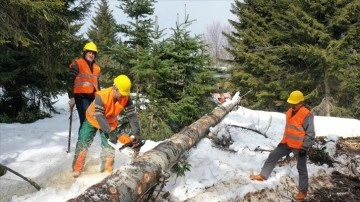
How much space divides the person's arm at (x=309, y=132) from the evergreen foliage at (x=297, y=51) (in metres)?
13.0

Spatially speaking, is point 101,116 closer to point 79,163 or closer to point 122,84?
point 122,84

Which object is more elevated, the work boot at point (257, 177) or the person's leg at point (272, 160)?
the person's leg at point (272, 160)

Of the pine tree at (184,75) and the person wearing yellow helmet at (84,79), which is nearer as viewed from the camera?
the person wearing yellow helmet at (84,79)

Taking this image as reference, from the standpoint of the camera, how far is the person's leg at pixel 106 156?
18.9 feet

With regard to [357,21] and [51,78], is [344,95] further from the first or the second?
[51,78]

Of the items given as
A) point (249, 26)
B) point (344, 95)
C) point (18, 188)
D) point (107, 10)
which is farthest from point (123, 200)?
point (107, 10)

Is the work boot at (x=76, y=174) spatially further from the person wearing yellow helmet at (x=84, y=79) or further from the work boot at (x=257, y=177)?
the work boot at (x=257, y=177)

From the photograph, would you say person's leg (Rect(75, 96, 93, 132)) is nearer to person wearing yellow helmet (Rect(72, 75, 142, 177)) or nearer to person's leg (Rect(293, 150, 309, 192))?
person wearing yellow helmet (Rect(72, 75, 142, 177))

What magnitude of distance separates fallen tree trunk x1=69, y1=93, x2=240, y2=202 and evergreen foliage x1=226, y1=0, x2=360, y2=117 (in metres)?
14.1

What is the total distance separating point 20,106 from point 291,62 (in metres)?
16.3

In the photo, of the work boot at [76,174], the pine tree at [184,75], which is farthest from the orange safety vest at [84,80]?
the pine tree at [184,75]

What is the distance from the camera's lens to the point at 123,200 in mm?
4008

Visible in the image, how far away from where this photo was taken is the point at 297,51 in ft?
62.9

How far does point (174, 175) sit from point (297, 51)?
14814 millimetres
